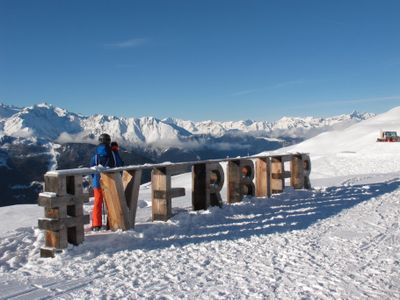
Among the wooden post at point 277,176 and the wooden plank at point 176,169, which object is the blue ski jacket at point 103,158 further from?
the wooden post at point 277,176

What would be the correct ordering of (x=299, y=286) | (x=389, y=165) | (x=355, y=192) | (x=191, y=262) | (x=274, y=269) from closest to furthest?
(x=299, y=286), (x=274, y=269), (x=191, y=262), (x=355, y=192), (x=389, y=165)

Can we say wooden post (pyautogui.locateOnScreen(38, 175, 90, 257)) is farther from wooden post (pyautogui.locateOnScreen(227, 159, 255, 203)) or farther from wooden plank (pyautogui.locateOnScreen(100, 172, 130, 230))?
wooden post (pyautogui.locateOnScreen(227, 159, 255, 203))

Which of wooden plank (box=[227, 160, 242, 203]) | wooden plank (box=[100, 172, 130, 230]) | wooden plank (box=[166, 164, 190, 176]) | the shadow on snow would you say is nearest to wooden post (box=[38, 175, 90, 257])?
the shadow on snow

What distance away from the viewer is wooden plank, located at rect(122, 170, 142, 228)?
9.42 m

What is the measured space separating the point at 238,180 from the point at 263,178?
150cm

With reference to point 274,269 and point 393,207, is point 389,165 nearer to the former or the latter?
point 393,207

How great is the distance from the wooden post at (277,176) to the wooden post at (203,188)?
374cm

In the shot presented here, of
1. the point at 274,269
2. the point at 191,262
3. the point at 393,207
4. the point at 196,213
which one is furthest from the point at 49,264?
the point at 393,207

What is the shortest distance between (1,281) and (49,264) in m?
0.90

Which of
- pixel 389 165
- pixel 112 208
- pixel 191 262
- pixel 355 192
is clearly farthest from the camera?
pixel 389 165

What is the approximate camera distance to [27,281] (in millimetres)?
6293

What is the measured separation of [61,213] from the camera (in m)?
7.74

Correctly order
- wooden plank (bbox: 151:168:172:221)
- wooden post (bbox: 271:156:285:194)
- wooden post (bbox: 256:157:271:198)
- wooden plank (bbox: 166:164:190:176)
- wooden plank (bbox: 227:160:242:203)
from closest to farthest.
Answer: wooden plank (bbox: 151:168:172:221), wooden plank (bbox: 166:164:190:176), wooden plank (bbox: 227:160:242:203), wooden post (bbox: 256:157:271:198), wooden post (bbox: 271:156:285:194)

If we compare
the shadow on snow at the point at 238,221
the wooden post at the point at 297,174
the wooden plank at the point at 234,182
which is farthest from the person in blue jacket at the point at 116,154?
the wooden post at the point at 297,174
